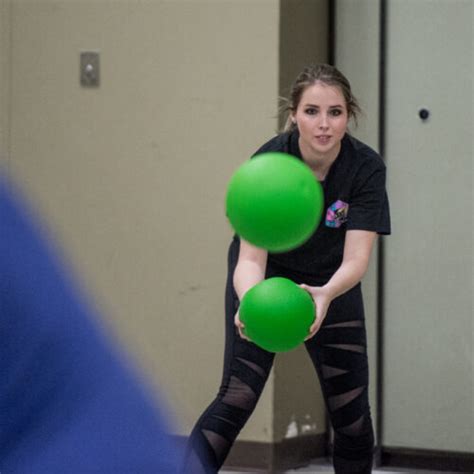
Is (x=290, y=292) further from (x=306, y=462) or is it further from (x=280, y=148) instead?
(x=306, y=462)

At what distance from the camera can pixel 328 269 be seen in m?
4.30

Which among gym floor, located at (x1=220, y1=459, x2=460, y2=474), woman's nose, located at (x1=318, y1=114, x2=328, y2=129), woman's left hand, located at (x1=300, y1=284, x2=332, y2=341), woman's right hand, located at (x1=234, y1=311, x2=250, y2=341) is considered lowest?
gym floor, located at (x1=220, y1=459, x2=460, y2=474)

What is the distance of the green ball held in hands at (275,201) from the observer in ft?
10.5

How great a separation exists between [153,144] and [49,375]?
4.68 m

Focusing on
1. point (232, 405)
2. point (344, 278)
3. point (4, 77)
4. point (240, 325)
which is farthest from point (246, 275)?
point (4, 77)

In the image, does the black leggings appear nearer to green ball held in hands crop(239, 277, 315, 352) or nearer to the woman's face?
green ball held in hands crop(239, 277, 315, 352)

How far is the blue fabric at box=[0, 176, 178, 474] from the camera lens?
1.35 metres

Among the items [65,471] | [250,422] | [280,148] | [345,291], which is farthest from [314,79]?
[65,471]

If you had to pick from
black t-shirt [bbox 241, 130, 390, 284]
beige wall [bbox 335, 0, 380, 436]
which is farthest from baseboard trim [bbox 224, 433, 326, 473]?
black t-shirt [bbox 241, 130, 390, 284]

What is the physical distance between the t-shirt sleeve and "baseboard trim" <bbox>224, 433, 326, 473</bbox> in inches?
73.3

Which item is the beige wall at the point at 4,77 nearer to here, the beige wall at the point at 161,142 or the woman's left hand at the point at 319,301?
the beige wall at the point at 161,142

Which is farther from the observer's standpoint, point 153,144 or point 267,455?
point 153,144

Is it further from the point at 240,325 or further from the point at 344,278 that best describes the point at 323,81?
the point at 240,325

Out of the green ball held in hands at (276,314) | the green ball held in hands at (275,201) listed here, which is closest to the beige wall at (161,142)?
the green ball held in hands at (276,314)
